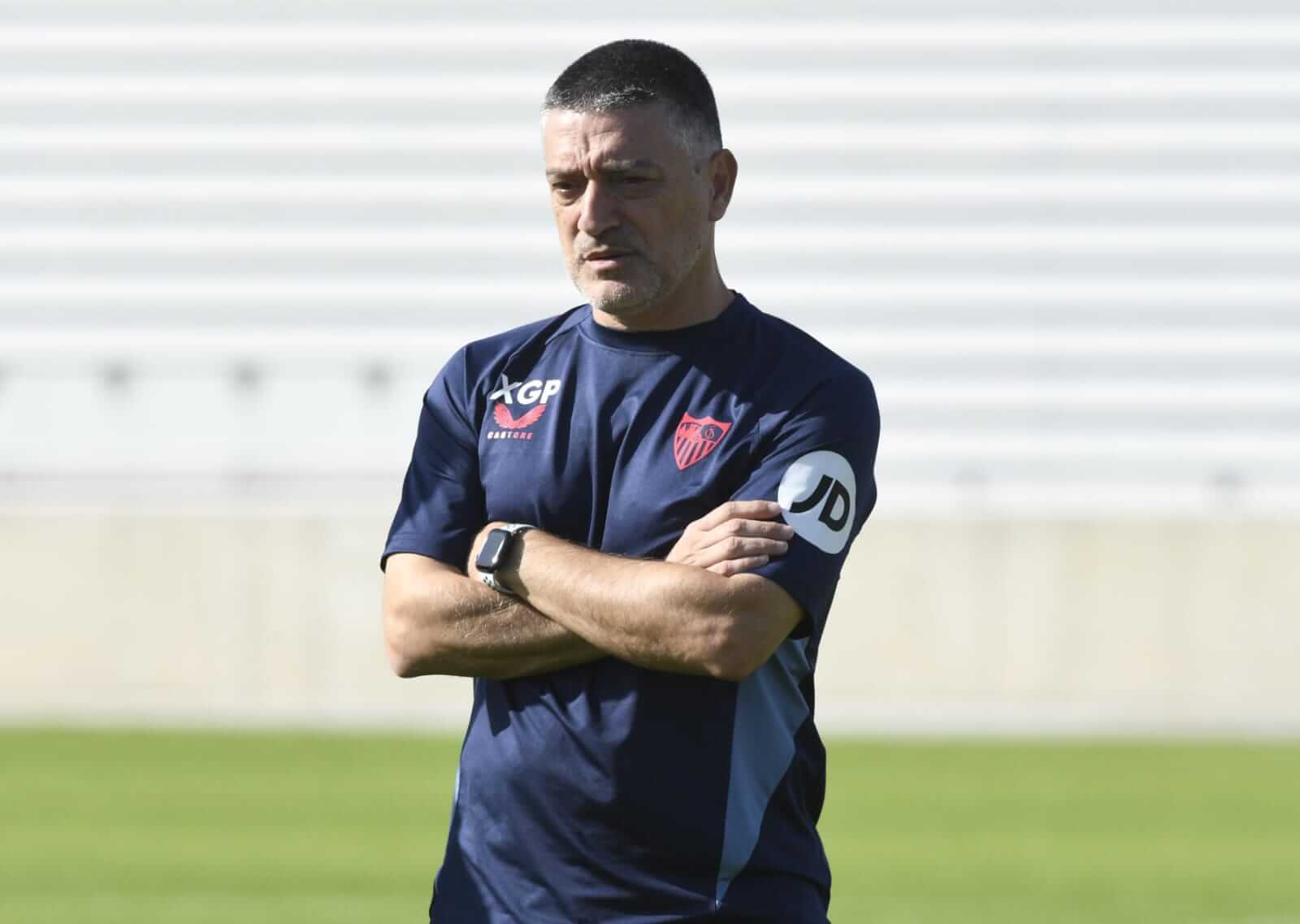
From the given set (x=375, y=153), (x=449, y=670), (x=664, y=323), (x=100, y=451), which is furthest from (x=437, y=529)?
(x=375, y=153)

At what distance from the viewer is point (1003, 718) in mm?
12867

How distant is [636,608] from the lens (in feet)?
9.94

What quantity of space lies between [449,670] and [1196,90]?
12.6 metres

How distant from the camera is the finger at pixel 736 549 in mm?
3062

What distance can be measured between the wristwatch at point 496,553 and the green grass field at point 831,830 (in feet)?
13.8

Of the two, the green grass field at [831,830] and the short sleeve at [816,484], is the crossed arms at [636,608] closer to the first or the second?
the short sleeve at [816,484]

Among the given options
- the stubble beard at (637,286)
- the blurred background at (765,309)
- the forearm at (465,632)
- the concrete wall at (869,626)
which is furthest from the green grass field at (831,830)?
the stubble beard at (637,286)

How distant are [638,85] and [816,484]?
64 cm

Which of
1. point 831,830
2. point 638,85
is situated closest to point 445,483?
point 638,85

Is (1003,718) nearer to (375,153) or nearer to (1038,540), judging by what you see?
(1038,540)

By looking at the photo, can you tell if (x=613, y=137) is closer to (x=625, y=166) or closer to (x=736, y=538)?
(x=625, y=166)

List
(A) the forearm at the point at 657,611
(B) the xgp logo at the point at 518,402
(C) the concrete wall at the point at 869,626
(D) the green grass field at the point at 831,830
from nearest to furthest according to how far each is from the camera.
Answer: (A) the forearm at the point at 657,611 → (B) the xgp logo at the point at 518,402 → (D) the green grass field at the point at 831,830 → (C) the concrete wall at the point at 869,626

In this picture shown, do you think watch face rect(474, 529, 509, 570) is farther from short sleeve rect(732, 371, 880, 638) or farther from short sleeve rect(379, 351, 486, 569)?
short sleeve rect(732, 371, 880, 638)

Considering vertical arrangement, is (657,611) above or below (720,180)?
below
